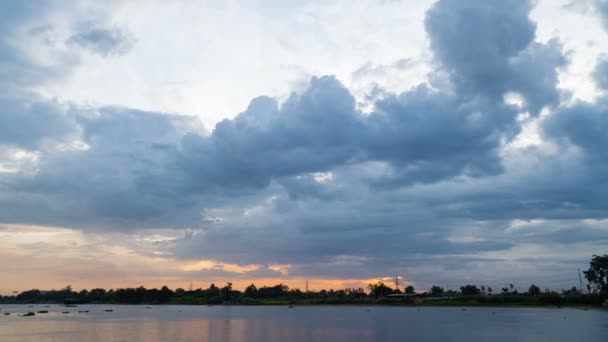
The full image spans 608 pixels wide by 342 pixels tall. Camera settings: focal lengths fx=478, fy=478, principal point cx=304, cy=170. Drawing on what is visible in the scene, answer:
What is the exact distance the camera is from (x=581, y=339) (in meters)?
57.7

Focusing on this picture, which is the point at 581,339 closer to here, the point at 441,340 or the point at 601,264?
the point at 441,340

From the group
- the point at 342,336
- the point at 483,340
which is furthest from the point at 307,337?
the point at 483,340

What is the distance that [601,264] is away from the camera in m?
157

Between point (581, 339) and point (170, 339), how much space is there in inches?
2051

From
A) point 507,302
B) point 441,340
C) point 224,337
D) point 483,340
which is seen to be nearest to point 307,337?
point 224,337

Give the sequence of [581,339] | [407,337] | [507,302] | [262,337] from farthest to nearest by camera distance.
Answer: [507,302] → [262,337] → [407,337] → [581,339]

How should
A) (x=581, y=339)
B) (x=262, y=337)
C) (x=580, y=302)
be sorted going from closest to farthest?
(x=581, y=339) < (x=262, y=337) < (x=580, y=302)

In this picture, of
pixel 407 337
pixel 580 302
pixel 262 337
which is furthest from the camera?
pixel 580 302

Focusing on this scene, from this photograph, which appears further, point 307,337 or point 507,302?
point 507,302

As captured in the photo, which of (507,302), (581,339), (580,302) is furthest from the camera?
(507,302)

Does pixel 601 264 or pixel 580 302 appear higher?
pixel 601 264

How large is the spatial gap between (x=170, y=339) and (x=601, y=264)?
14857cm

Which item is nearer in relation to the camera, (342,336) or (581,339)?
(581,339)

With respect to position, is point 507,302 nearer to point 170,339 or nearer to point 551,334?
point 551,334
